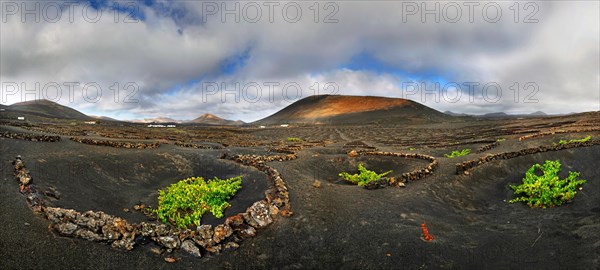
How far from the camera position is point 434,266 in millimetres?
8664

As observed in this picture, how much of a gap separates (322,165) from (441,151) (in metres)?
15.6

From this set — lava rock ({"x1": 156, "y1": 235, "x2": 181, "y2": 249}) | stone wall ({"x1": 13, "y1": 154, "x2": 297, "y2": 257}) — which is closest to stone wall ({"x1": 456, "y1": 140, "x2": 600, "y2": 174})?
stone wall ({"x1": 13, "y1": 154, "x2": 297, "y2": 257})

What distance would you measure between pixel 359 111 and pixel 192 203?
146262mm

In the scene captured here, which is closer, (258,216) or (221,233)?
(221,233)

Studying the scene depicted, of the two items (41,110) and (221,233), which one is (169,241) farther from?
(41,110)

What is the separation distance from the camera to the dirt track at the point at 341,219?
857 centimetres

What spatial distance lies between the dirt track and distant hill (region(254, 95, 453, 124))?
11036 cm

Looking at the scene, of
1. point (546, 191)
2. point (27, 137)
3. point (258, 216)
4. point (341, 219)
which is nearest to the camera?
point (258, 216)

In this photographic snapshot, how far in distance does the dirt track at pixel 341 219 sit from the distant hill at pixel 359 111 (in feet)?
362

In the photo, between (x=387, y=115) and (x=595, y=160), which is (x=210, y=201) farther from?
(x=387, y=115)

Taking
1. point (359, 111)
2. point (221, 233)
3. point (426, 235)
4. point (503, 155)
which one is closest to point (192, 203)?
point (221, 233)

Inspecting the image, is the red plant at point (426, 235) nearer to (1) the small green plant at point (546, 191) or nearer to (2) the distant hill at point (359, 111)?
(1) the small green plant at point (546, 191)

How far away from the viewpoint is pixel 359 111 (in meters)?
154

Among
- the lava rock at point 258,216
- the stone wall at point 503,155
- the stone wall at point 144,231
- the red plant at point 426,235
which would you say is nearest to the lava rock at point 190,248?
the stone wall at point 144,231
